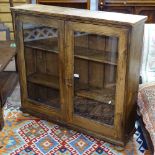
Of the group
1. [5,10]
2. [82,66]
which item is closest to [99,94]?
[82,66]

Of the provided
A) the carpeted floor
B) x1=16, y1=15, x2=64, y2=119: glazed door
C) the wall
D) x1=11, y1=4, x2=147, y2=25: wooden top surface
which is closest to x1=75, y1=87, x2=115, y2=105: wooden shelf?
x1=16, y1=15, x2=64, y2=119: glazed door

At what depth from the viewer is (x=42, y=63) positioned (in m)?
2.12

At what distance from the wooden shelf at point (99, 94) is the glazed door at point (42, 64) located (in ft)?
0.55

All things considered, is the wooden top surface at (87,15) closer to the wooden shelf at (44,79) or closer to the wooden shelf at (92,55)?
the wooden shelf at (92,55)

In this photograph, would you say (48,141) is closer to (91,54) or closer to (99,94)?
(99,94)

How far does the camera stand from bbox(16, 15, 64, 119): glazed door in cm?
188

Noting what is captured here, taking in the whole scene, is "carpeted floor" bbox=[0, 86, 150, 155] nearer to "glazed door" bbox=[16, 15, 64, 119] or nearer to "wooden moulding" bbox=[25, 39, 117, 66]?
"glazed door" bbox=[16, 15, 64, 119]

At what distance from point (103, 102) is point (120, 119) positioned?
0.59 ft

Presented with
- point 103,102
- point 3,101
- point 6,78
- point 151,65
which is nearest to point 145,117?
point 103,102

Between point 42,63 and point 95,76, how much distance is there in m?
0.46

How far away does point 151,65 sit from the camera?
212 centimetres

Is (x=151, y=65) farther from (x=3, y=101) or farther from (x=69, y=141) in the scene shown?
(x=3, y=101)

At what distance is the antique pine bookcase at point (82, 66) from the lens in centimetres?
166

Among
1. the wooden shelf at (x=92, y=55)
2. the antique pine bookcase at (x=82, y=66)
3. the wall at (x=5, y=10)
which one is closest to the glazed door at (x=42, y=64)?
the antique pine bookcase at (x=82, y=66)
